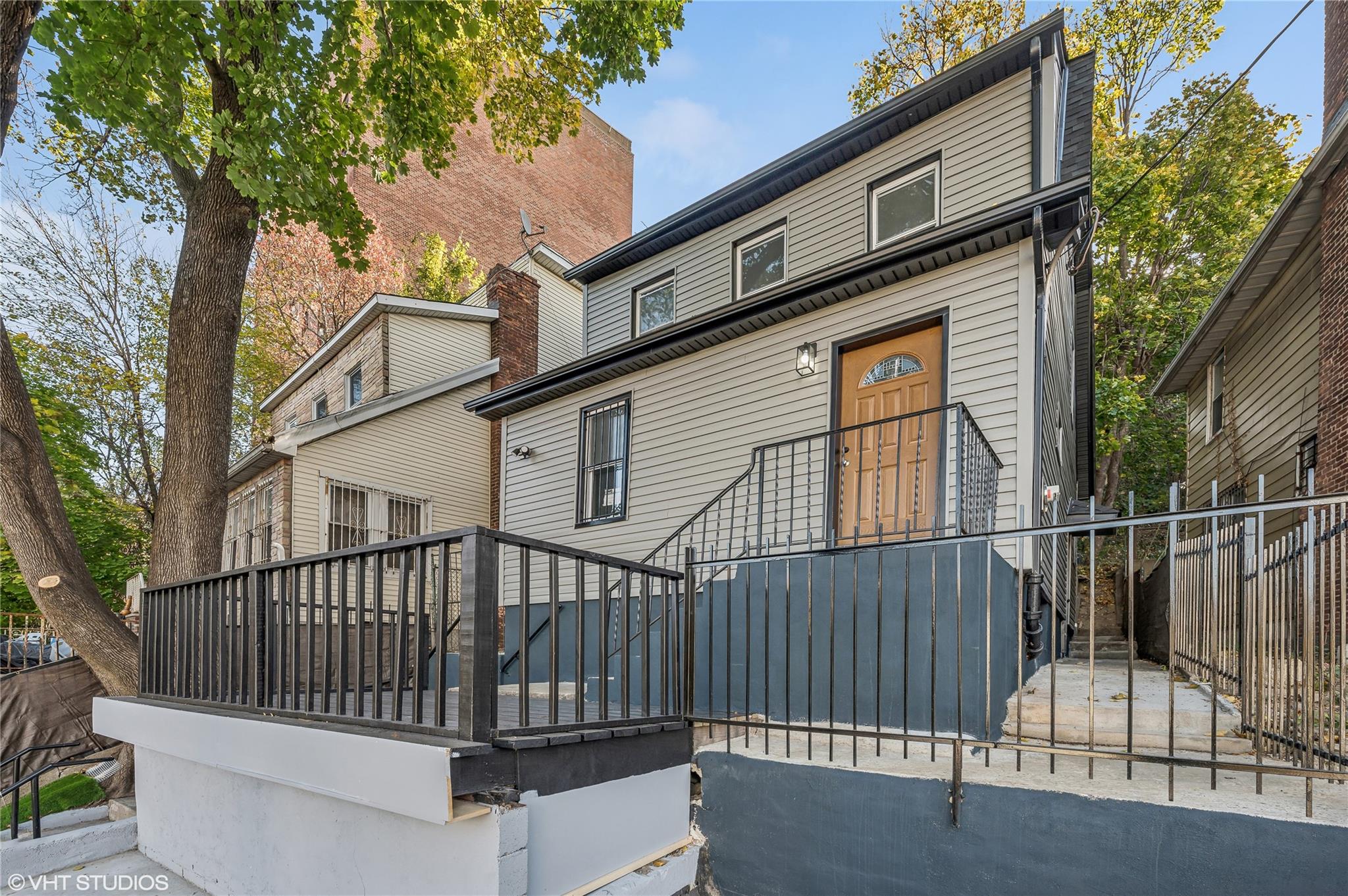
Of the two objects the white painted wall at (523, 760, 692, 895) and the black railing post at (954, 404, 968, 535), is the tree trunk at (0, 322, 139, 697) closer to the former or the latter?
the white painted wall at (523, 760, 692, 895)

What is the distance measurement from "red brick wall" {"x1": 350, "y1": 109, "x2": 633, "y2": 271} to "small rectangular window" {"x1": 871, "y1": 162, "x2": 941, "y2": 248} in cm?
1562

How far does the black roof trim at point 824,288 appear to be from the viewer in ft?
17.7

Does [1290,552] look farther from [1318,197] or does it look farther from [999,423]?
[1318,197]

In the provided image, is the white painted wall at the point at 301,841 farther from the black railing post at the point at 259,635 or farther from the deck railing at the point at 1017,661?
the deck railing at the point at 1017,661

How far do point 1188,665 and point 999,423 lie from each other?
2236 millimetres

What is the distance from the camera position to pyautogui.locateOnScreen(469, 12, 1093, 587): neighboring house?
5.52 meters

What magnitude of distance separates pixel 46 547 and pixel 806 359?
6762 mm

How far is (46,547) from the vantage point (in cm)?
566

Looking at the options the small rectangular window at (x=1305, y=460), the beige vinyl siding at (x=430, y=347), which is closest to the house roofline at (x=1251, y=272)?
the small rectangular window at (x=1305, y=460)

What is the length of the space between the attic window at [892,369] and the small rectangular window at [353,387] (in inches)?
433

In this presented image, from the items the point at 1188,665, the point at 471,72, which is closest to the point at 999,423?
the point at 1188,665

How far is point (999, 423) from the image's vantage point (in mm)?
5570

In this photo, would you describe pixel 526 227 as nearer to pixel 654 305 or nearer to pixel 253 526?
pixel 654 305

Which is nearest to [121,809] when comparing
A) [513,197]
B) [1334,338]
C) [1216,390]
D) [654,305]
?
[654,305]
